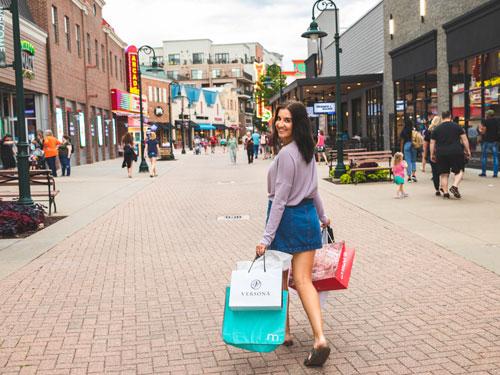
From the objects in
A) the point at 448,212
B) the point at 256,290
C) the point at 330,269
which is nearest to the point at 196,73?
the point at 448,212

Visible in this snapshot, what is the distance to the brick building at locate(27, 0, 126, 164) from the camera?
29.6 m

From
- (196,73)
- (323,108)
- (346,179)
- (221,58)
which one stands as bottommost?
(346,179)

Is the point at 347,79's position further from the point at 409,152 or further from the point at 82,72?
the point at 82,72

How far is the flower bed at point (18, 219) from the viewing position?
1006 cm

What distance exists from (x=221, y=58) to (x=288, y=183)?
11385 centimetres

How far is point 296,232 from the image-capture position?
4176mm

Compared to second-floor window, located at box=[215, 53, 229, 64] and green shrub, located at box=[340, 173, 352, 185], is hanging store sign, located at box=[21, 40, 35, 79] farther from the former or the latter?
second-floor window, located at box=[215, 53, 229, 64]

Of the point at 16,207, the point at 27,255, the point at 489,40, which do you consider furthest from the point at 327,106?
the point at 27,255

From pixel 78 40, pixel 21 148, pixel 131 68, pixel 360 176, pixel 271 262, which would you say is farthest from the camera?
pixel 131 68

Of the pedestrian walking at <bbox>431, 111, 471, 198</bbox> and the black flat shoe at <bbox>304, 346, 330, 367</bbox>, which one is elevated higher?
the pedestrian walking at <bbox>431, 111, 471, 198</bbox>

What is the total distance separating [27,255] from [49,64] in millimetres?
22767

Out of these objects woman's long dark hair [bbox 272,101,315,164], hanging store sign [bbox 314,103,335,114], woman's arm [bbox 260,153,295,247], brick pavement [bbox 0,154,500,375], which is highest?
hanging store sign [bbox 314,103,335,114]

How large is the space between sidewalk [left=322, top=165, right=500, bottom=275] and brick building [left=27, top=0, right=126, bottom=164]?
18.3 meters

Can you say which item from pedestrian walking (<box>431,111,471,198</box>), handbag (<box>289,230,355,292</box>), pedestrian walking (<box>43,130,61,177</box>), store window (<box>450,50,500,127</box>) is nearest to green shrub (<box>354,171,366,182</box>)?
store window (<box>450,50,500,127</box>)
